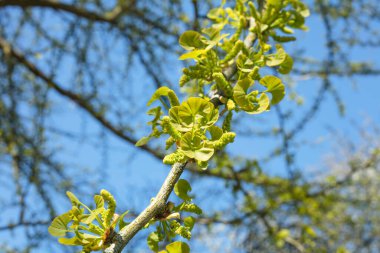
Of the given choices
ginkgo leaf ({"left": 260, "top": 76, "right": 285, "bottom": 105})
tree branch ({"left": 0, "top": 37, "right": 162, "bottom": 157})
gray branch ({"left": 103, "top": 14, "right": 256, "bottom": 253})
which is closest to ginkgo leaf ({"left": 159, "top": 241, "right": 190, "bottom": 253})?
gray branch ({"left": 103, "top": 14, "right": 256, "bottom": 253})

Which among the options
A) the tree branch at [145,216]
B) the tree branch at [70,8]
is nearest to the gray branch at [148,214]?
the tree branch at [145,216]

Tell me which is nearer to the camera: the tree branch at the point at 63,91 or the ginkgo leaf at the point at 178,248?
the ginkgo leaf at the point at 178,248

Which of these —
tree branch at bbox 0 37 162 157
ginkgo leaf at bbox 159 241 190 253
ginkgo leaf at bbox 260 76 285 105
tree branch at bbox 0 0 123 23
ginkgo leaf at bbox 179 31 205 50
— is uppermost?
tree branch at bbox 0 0 123 23

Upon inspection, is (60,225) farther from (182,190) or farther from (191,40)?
(191,40)

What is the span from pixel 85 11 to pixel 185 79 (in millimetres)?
2214

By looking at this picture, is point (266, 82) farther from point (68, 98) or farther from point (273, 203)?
point (68, 98)

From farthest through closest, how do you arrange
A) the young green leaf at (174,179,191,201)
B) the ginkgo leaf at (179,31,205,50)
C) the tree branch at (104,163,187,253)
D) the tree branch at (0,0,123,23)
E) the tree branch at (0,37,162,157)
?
the tree branch at (0,37,162,157), the tree branch at (0,0,123,23), the ginkgo leaf at (179,31,205,50), the young green leaf at (174,179,191,201), the tree branch at (104,163,187,253)

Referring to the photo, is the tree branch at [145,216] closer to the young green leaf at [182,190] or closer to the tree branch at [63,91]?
the young green leaf at [182,190]

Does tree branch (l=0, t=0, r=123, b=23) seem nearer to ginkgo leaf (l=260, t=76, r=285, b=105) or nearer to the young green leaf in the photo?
ginkgo leaf (l=260, t=76, r=285, b=105)

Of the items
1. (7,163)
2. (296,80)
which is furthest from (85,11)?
(296,80)

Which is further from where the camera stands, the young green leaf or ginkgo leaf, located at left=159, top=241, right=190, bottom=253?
the young green leaf

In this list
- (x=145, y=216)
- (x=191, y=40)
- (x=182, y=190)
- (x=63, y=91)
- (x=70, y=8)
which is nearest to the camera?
(x=145, y=216)

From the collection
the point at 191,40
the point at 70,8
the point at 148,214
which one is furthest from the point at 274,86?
the point at 70,8

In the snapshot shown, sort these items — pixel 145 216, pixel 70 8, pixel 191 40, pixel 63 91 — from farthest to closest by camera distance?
pixel 63 91 → pixel 70 8 → pixel 191 40 → pixel 145 216
